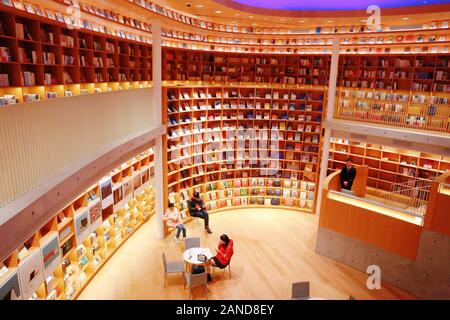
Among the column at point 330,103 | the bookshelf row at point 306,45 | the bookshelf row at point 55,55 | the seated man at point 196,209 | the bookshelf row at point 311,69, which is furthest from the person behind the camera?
the bookshelf row at point 311,69

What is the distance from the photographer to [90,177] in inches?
180

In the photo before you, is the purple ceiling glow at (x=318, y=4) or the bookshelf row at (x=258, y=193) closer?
the purple ceiling glow at (x=318, y=4)

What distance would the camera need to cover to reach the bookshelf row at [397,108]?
8.37 m

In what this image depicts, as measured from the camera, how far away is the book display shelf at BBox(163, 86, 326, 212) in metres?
9.48

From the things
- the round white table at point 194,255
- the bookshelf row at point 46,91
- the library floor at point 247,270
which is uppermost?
the bookshelf row at point 46,91

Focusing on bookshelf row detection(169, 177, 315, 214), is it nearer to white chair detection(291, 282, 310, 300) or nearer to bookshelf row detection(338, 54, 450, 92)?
bookshelf row detection(338, 54, 450, 92)

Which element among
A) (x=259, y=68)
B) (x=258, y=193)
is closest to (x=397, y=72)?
(x=259, y=68)

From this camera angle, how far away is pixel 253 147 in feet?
33.6

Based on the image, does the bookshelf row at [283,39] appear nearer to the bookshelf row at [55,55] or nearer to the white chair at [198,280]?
the bookshelf row at [55,55]

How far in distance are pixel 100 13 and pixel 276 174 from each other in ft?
20.7

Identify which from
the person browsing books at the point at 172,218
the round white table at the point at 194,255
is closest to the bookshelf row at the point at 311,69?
the person browsing books at the point at 172,218

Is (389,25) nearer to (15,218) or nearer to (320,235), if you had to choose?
(320,235)

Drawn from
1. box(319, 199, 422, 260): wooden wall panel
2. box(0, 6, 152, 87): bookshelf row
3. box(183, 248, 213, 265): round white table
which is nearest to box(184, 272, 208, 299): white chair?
box(183, 248, 213, 265): round white table
